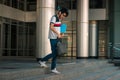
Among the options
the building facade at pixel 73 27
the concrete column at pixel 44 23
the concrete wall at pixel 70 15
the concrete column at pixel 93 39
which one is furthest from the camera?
the concrete column at pixel 93 39

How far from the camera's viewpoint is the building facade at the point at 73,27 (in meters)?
31.9

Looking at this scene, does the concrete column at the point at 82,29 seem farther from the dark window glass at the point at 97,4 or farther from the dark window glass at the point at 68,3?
the dark window glass at the point at 97,4

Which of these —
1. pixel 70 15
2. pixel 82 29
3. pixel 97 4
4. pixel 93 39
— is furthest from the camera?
pixel 97 4

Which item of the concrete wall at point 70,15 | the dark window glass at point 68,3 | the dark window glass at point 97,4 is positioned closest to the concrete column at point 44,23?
the concrete wall at point 70,15

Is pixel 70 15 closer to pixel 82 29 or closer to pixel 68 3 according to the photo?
pixel 68 3

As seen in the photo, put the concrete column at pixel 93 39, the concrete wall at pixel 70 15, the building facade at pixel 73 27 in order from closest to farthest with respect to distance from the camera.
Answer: the building facade at pixel 73 27 < the concrete wall at pixel 70 15 < the concrete column at pixel 93 39

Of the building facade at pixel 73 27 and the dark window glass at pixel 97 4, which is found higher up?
the dark window glass at pixel 97 4

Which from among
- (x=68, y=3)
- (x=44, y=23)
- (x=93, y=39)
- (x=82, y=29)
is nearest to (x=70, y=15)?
(x=68, y=3)

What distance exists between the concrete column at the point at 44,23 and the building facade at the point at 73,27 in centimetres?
907

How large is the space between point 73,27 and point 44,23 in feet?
51.0

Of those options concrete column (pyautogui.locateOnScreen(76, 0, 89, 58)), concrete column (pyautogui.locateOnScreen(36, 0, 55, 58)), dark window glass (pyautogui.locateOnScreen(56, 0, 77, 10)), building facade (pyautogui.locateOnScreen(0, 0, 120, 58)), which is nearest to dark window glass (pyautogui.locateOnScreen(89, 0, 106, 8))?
building facade (pyautogui.locateOnScreen(0, 0, 120, 58))

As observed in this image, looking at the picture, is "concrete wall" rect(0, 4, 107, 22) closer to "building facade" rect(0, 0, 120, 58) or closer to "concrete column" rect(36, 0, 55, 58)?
"building facade" rect(0, 0, 120, 58)

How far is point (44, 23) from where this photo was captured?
22.0m

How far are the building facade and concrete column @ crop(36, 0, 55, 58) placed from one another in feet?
29.8
